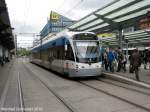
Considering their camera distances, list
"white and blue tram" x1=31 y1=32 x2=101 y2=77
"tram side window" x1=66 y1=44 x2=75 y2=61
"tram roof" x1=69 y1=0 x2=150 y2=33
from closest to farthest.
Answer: "tram roof" x1=69 y1=0 x2=150 y2=33, "white and blue tram" x1=31 y1=32 x2=101 y2=77, "tram side window" x1=66 y1=44 x2=75 y2=61

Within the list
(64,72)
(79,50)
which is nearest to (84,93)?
(79,50)

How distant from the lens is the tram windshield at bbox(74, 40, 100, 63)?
17.3 metres

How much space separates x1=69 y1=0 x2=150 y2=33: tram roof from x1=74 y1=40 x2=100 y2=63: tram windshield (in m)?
2.61

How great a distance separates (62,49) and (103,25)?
567 cm

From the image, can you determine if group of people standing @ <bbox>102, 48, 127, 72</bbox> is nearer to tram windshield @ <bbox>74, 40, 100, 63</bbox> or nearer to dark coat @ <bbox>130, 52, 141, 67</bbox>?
tram windshield @ <bbox>74, 40, 100, 63</bbox>

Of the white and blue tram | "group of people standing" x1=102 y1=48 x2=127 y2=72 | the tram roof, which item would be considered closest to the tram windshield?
the white and blue tram

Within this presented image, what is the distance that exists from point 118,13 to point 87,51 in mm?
3672

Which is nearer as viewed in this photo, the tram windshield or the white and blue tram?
the white and blue tram

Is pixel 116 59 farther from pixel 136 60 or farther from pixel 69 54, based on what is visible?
pixel 136 60

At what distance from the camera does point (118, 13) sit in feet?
63.1

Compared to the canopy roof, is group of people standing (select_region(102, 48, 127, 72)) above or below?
below

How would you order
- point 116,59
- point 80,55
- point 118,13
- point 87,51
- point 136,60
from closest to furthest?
point 136,60 < point 80,55 < point 87,51 < point 118,13 < point 116,59

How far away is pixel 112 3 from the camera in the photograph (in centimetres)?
1794

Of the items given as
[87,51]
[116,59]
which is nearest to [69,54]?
[87,51]
